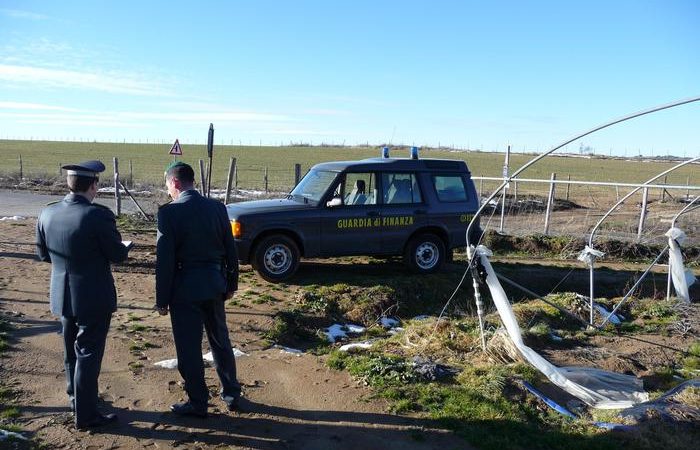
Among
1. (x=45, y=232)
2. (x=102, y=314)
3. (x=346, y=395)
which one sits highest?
(x=45, y=232)

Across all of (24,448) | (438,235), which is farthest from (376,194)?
(24,448)

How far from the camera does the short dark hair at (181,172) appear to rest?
4352mm

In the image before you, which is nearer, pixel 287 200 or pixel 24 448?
pixel 24 448

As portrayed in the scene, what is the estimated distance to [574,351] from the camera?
643cm

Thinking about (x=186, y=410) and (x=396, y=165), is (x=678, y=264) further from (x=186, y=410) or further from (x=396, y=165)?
(x=186, y=410)

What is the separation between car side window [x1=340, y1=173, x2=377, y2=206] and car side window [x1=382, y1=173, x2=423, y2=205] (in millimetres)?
188

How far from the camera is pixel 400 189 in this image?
987 cm

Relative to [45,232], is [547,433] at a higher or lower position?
lower

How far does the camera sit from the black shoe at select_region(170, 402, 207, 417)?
439 cm

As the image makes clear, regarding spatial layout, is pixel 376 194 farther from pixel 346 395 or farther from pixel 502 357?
pixel 346 395

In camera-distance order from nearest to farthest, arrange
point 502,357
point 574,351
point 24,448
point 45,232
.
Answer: point 24,448
point 45,232
point 502,357
point 574,351

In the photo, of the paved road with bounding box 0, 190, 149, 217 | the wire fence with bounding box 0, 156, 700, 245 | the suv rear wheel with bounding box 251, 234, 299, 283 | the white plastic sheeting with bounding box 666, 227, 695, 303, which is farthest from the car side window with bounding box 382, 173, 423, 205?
the paved road with bounding box 0, 190, 149, 217

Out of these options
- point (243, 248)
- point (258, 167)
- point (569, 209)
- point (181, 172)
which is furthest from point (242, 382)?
point (258, 167)

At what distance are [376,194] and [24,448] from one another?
6638mm
